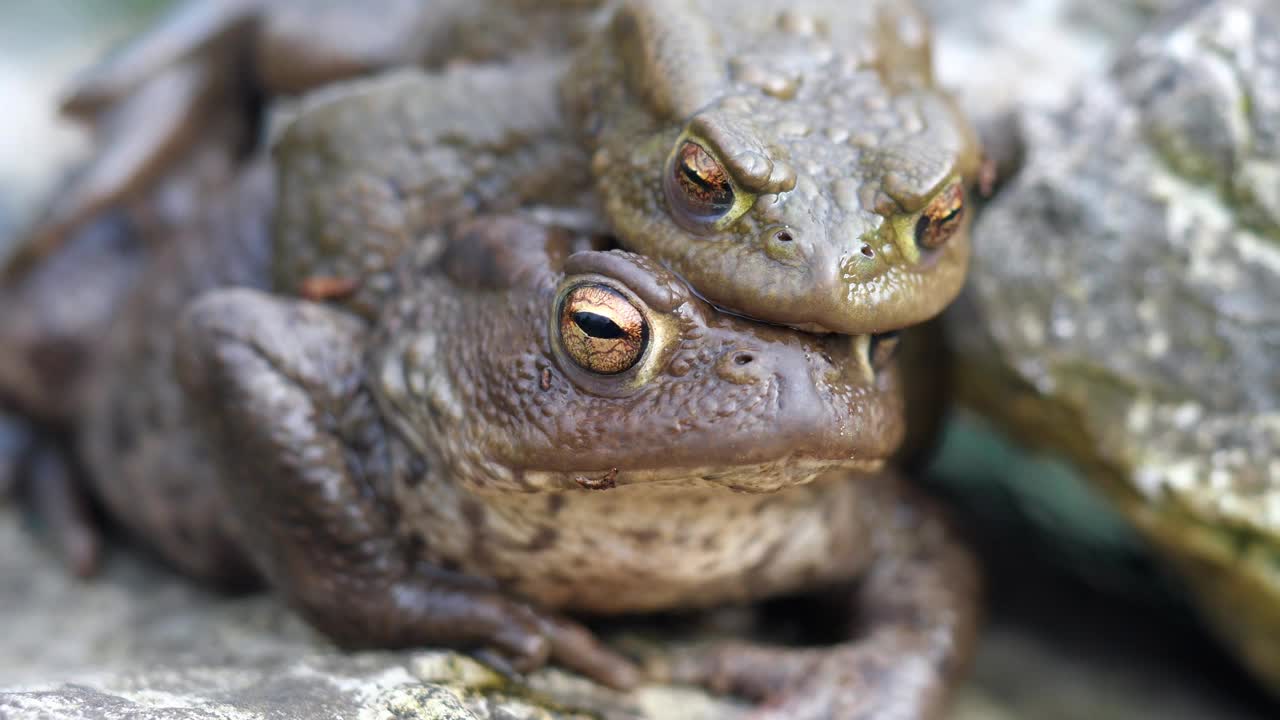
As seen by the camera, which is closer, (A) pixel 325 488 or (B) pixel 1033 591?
(A) pixel 325 488

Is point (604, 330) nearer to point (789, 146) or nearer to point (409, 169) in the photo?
point (789, 146)

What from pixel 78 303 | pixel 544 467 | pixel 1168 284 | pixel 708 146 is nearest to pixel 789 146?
pixel 708 146

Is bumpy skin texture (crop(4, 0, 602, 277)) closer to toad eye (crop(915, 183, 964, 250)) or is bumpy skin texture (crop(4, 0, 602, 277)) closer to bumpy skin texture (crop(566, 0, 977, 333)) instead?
bumpy skin texture (crop(566, 0, 977, 333))

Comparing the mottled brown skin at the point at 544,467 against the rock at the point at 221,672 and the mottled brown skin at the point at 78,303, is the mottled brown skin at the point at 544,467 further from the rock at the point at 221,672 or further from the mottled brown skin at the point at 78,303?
the mottled brown skin at the point at 78,303

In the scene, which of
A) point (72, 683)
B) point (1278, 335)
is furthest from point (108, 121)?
point (1278, 335)

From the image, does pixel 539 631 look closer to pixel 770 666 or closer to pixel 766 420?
pixel 770 666

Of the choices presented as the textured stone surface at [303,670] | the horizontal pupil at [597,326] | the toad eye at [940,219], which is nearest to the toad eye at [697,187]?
the horizontal pupil at [597,326]
